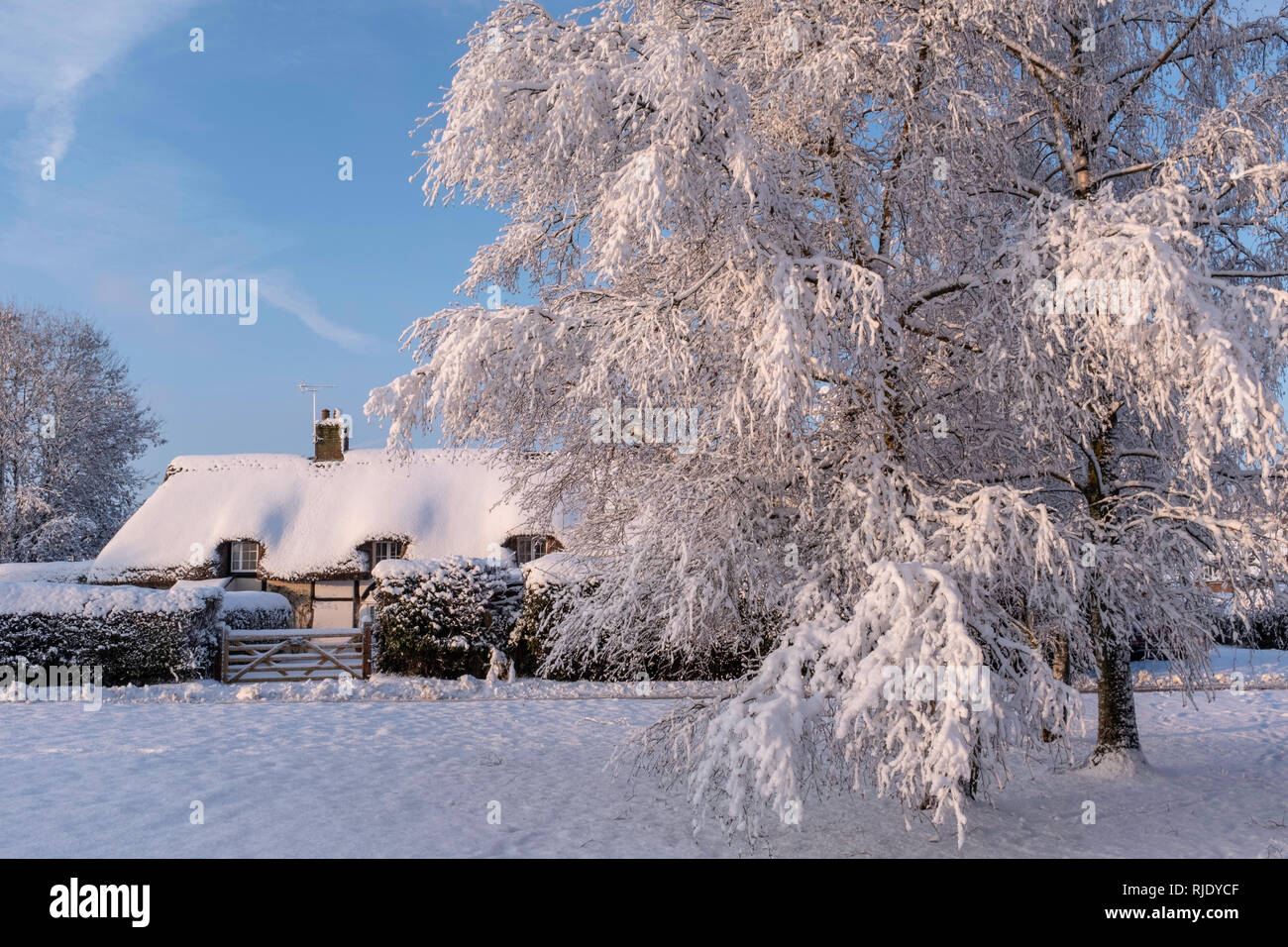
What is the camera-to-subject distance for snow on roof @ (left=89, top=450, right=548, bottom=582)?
2261cm

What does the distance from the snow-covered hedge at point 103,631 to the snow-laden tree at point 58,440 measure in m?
14.7

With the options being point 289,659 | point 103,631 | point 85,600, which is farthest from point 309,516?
point 103,631

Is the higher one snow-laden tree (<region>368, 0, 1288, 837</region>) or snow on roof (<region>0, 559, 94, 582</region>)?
snow-laden tree (<region>368, 0, 1288, 837</region>)

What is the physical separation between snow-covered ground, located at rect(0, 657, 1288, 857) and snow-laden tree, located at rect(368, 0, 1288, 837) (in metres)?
0.84

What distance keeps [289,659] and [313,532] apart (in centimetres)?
807

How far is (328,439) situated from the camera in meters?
26.6

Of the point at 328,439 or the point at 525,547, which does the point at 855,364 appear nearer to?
the point at 525,547

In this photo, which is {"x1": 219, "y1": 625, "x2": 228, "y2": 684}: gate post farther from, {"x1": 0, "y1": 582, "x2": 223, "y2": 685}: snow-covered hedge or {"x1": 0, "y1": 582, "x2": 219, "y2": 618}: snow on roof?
{"x1": 0, "y1": 582, "x2": 219, "y2": 618}: snow on roof

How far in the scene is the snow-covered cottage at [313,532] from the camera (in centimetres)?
2258

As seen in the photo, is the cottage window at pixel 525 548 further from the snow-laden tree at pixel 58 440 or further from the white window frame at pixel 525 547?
the snow-laden tree at pixel 58 440

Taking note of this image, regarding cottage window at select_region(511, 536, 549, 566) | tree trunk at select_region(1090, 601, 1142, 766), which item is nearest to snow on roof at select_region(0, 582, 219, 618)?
cottage window at select_region(511, 536, 549, 566)
